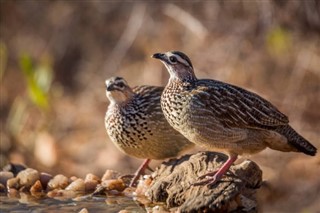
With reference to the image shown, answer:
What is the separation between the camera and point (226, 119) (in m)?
7.43

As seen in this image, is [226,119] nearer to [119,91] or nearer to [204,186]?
[204,186]

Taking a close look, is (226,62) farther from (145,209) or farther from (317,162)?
(145,209)

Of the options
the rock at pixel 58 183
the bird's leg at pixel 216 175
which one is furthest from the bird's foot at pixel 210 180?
the rock at pixel 58 183

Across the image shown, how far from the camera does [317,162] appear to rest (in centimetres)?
1266

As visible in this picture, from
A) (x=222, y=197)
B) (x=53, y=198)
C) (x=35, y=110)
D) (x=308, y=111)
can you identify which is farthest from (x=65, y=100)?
(x=222, y=197)

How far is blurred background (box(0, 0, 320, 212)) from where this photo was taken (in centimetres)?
1284

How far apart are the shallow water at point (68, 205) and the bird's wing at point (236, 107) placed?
903 mm

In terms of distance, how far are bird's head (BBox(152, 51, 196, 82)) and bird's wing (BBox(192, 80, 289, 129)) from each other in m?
0.19

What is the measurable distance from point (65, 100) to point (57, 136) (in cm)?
152

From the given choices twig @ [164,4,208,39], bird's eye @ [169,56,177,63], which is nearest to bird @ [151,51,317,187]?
bird's eye @ [169,56,177,63]

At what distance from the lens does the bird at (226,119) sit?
24.1 ft

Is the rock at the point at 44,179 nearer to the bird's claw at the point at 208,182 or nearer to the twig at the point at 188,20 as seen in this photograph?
the bird's claw at the point at 208,182

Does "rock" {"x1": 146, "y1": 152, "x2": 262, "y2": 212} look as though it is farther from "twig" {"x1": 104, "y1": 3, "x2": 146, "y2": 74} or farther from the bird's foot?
"twig" {"x1": 104, "y1": 3, "x2": 146, "y2": 74}

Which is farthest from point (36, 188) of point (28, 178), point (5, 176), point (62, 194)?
point (5, 176)
